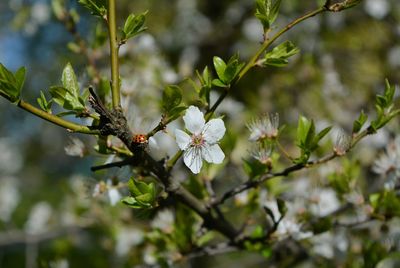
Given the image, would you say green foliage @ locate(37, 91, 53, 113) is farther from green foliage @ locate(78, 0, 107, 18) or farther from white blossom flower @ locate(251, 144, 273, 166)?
white blossom flower @ locate(251, 144, 273, 166)

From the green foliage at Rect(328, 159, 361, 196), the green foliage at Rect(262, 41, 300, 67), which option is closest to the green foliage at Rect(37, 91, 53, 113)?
the green foliage at Rect(262, 41, 300, 67)

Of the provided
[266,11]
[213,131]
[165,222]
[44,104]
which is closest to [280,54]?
[266,11]

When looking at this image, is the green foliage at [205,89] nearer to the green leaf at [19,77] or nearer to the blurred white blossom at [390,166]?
the green leaf at [19,77]

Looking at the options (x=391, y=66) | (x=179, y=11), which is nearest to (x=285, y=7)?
(x=391, y=66)

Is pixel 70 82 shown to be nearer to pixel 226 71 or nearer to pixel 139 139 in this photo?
pixel 139 139

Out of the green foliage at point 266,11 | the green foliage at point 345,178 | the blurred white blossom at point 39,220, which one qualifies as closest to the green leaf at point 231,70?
the green foliage at point 266,11

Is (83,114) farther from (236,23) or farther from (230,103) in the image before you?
(236,23)
